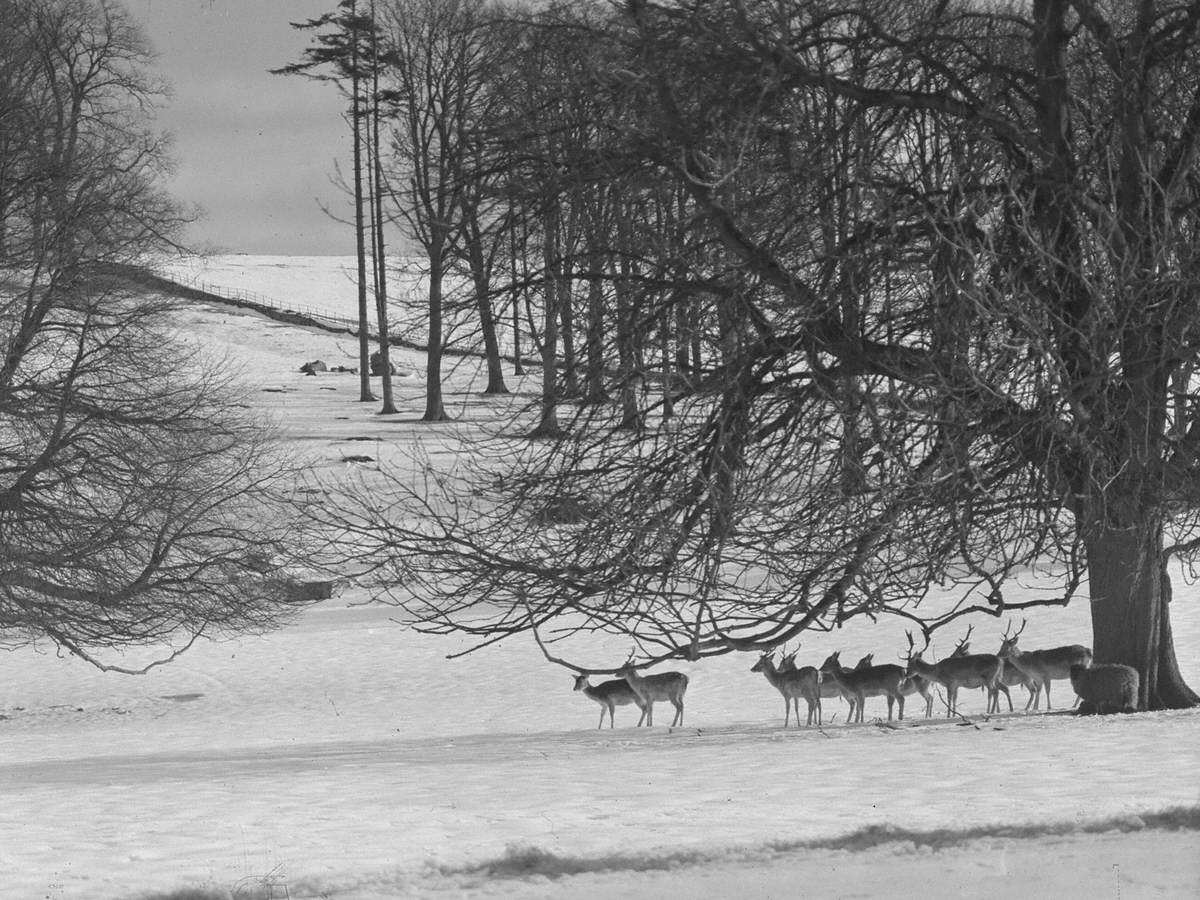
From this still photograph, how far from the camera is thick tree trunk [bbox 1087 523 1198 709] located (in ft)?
41.7

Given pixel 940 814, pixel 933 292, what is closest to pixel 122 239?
pixel 933 292

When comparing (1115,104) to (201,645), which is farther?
(201,645)

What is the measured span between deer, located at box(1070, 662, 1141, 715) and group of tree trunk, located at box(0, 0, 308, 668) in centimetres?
1018

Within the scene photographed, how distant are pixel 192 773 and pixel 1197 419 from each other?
8.43 meters

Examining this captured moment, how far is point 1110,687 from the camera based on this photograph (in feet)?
42.3

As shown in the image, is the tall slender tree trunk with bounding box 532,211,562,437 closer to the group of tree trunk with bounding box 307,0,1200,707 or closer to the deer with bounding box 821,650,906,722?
the group of tree trunk with bounding box 307,0,1200,707

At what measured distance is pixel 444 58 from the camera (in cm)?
1595

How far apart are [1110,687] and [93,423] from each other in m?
13.0

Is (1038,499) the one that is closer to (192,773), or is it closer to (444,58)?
(192,773)

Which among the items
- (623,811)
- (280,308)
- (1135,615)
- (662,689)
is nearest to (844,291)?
(1135,615)

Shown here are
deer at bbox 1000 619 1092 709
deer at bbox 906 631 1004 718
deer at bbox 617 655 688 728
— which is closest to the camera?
deer at bbox 1000 619 1092 709

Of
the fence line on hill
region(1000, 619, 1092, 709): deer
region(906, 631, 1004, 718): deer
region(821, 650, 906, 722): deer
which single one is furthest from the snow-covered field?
the fence line on hill

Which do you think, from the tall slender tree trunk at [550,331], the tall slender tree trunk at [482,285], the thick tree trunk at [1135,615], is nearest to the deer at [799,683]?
the thick tree trunk at [1135,615]

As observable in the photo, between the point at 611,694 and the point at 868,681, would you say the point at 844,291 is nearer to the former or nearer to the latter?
the point at 868,681
